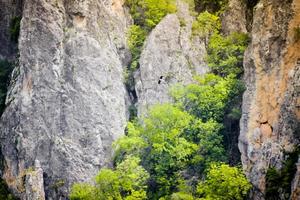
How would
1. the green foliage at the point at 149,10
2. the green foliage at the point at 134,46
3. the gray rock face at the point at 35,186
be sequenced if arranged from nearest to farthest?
1. the gray rock face at the point at 35,186
2. the green foliage at the point at 134,46
3. the green foliage at the point at 149,10

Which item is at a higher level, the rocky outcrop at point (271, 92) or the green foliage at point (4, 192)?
the rocky outcrop at point (271, 92)

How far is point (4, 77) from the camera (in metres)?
49.6

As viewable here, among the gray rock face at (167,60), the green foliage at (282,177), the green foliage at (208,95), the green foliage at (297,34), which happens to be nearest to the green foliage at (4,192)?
the gray rock face at (167,60)

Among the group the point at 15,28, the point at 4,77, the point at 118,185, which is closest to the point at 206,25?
the point at 118,185

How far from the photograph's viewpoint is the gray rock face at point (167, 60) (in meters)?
44.1

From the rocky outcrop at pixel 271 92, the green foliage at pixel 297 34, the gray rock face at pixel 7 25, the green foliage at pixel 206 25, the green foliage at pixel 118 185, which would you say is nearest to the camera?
the rocky outcrop at pixel 271 92

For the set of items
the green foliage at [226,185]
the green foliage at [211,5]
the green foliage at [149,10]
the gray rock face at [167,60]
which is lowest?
the green foliage at [226,185]

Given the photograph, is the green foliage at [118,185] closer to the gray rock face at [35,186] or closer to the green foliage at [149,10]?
the gray rock face at [35,186]

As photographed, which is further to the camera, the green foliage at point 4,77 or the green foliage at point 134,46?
the green foliage at point 4,77

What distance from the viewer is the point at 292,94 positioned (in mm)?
34344

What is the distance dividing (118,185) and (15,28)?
22651 millimetres

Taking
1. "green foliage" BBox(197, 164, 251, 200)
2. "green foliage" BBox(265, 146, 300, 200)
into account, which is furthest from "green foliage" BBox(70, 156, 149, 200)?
"green foliage" BBox(265, 146, 300, 200)

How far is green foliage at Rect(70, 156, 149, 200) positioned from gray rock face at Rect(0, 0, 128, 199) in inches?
103

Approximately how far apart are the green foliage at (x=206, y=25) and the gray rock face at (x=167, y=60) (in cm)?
72
